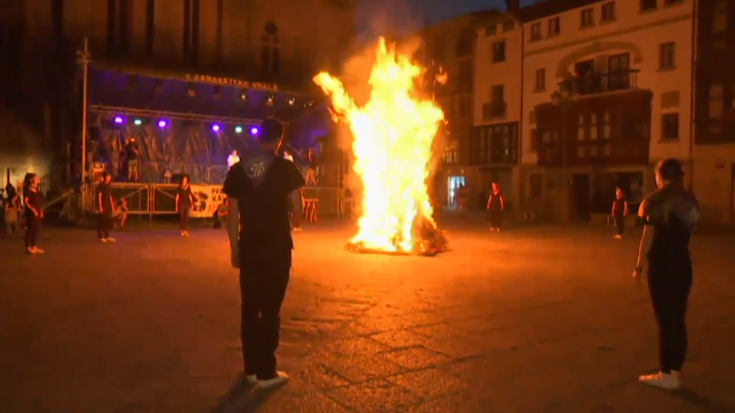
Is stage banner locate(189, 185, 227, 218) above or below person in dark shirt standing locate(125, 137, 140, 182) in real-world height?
below

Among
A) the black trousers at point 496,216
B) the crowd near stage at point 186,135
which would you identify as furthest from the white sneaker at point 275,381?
the black trousers at point 496,216

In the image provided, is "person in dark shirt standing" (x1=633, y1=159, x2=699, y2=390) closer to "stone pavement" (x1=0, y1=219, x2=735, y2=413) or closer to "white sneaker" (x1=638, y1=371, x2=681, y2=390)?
"white sneaker" (x1=638, y1=371, x2=681, y2=390)

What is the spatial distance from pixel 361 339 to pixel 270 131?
99.6 inches

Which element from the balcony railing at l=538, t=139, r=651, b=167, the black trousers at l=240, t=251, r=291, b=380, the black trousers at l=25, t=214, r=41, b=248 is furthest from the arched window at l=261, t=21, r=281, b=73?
the black trousers at l=240, t=251, r=291, b=380

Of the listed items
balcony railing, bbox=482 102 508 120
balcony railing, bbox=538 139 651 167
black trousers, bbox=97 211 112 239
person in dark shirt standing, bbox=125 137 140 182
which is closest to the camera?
black trousers, bbox=97 211 112 239

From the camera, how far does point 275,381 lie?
5.18 metres

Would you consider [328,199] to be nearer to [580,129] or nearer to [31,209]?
[580,129]

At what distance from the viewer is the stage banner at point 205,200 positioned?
79.7 ft

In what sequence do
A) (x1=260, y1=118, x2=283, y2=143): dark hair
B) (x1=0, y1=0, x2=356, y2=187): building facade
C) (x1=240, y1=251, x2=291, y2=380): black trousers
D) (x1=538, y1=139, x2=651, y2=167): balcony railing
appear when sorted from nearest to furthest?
(x1=240, y1=251, x2=291, y2=380): black trousers → (x1=260, y1=118, x2=283, y2=143): dark hair → (x1=0, y1=0, x2=356, y2=187): building facade → (x1=538, y1=139, x2=651, y2=167): balcony railing

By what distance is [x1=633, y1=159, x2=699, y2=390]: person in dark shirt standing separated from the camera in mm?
5254

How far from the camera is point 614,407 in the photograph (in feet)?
15.8

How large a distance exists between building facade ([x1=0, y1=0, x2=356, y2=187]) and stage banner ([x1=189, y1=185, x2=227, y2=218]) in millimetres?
4546

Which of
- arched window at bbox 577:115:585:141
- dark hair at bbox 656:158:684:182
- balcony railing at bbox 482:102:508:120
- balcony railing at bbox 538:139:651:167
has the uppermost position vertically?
balcony railing at bbox 482:102:508:120

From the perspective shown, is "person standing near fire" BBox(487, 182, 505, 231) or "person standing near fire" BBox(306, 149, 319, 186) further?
"person standing near fire" BBox(306, 149, 319, 186)
